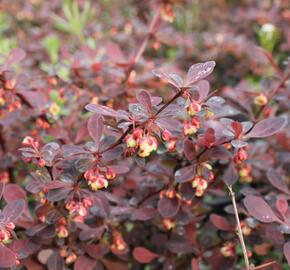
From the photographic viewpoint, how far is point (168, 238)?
137 centimetres

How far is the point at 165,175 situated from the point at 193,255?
0.26 m

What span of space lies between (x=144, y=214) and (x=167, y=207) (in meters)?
0.07

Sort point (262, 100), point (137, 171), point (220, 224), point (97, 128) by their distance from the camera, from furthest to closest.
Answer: point (137, 171), point (262, 100), point (220, 224), point (97, 128)

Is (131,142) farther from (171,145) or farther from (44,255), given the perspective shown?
(44,255)

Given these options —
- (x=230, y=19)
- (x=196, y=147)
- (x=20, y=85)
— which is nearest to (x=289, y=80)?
(x=196, y=147)

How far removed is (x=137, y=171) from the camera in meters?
1.58

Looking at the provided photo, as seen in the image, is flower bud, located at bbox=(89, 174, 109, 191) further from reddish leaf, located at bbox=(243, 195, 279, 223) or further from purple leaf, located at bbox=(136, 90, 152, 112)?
reddish leaf, located at bbox=(243, 195, 279, 223)

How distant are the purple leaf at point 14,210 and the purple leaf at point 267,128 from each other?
52cm

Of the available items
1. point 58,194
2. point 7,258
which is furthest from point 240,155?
point 7,258

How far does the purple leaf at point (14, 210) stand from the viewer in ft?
3.54

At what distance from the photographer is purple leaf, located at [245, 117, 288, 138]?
3.61 feet

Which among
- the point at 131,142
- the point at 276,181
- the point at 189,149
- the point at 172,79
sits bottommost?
the point at 276,181

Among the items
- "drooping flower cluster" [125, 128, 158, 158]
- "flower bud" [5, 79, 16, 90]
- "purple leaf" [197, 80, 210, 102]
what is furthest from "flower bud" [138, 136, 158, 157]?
"flower bud" [5, 79, 16, 90]

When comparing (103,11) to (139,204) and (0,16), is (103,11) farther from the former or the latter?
(139,204)
